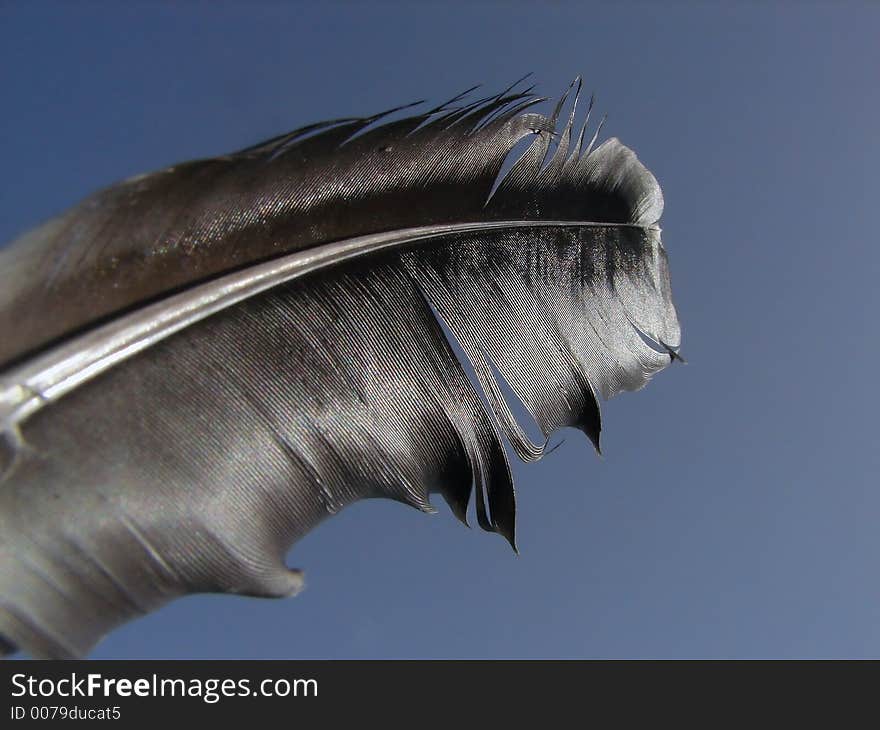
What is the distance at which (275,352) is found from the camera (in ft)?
6.10

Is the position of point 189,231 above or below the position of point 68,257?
above

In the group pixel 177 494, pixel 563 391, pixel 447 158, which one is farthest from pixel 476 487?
pixel 447 158

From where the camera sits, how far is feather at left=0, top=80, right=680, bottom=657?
4.75ft

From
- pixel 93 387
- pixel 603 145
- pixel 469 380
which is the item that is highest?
pixel 603 145

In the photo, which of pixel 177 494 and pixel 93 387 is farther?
pixel 177 494

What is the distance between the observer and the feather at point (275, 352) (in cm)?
145

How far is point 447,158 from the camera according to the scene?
7.45 feet

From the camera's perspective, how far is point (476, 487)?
2225 millimetres

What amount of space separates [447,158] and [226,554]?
1.42 meters

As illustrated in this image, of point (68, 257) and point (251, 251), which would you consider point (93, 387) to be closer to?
point (68, 257)
